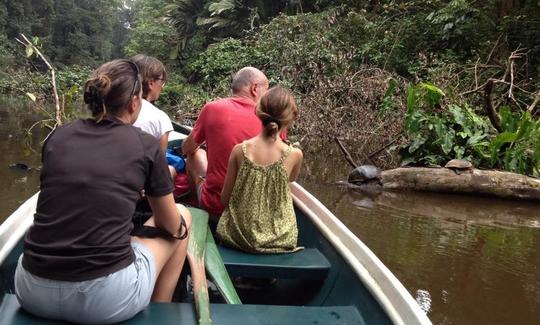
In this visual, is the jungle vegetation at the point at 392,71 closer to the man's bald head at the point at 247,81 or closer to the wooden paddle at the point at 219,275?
the man's bald head at the point at 247,81

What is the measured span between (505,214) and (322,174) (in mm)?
2943

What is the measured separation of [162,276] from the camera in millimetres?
2244

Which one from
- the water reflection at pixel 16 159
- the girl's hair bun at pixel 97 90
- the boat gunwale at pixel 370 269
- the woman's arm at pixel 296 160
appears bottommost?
the water reflection at pixel 16 159

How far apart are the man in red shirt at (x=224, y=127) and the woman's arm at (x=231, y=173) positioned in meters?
0.31

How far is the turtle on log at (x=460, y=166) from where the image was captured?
750cm

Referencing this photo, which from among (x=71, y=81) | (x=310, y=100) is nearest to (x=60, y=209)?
(x=310, y=100)

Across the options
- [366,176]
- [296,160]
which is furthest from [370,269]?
[366,176]

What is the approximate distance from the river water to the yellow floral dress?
1.42 m

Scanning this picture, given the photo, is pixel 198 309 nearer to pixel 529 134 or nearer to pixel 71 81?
pixel 529 134

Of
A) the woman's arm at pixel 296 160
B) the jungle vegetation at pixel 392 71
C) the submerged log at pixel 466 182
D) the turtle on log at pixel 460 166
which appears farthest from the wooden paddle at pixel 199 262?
the turtle on log at pixel 460 166

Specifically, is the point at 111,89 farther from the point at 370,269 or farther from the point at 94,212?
the point at 370,269

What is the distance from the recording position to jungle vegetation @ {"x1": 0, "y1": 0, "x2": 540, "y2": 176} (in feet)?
26.6

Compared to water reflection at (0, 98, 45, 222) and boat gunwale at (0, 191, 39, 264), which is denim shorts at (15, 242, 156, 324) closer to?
boat gunwale at (0, 191, 39, 264)

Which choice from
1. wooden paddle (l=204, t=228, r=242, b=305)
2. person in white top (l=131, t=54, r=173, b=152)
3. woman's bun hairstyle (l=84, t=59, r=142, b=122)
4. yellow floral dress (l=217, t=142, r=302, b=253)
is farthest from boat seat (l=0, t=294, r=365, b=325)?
person in white top (l=131, t=54, r=173, b=152)
